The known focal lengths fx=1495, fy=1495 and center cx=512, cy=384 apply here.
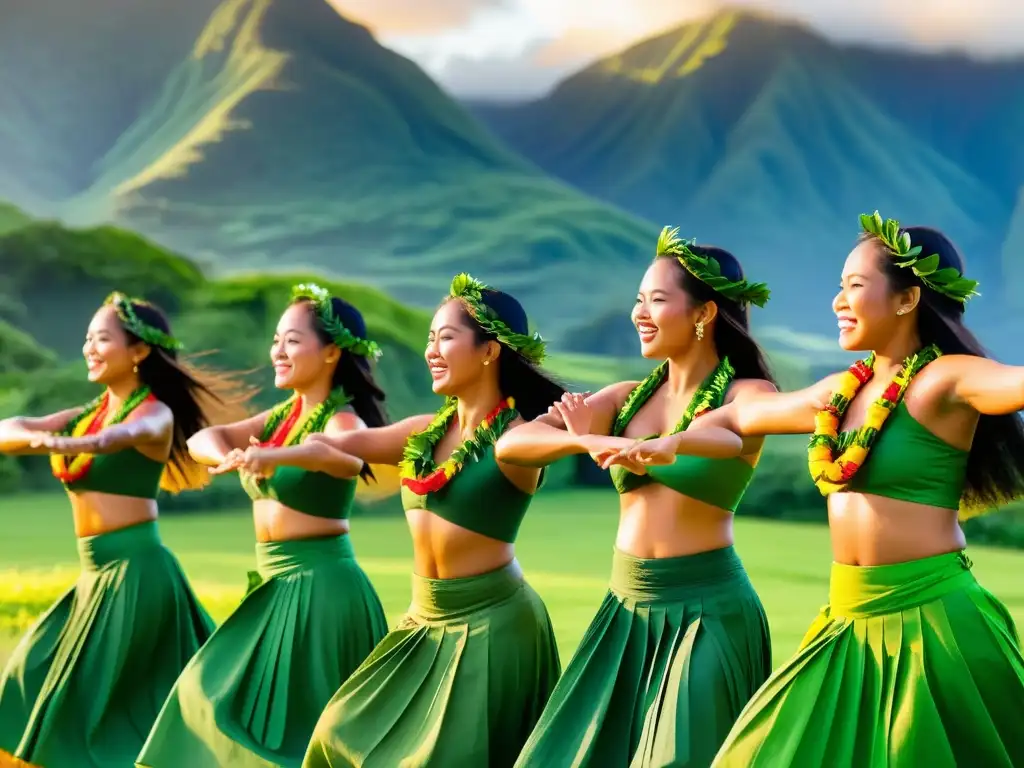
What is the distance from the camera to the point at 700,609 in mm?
2900

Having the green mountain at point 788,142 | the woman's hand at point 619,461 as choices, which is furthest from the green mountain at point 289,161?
the woman's hand at point 619,461

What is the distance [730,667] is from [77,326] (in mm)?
10128

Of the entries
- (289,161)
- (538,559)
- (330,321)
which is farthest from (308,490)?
(289,161)

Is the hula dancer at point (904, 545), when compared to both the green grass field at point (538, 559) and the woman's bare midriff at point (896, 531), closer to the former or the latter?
the woman's bare midriff at point (896, 531)

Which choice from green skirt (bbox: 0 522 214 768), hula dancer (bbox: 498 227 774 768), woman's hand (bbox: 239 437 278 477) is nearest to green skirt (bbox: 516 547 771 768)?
hula dancer (bbox: 498 227 774 768)

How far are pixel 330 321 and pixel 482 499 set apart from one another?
0.90 m

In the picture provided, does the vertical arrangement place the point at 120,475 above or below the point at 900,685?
above

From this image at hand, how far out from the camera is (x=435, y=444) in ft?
11.2

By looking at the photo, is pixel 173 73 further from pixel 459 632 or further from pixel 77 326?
pixel 459 632

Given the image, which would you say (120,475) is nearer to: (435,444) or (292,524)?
(292,524)

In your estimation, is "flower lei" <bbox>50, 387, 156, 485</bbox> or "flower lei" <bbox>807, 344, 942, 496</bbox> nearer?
"flower lei" <bbox>807, 344, 942, 496</bbox>

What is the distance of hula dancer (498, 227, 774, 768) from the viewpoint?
2.82 meters

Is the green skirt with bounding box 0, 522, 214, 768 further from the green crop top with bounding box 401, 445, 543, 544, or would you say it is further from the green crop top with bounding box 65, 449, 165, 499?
the green crop top with bounding box 401, 445, 543, 544

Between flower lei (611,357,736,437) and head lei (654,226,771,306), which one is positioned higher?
head lei (654,226,771,306)
